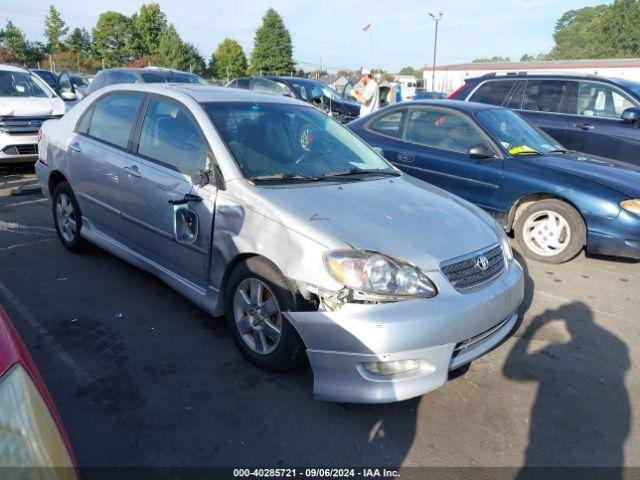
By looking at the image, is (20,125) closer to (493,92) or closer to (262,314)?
(262,314)

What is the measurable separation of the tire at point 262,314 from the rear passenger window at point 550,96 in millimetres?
6193

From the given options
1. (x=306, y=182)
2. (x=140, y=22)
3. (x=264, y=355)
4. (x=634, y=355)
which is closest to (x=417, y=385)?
(x=264, y=355)

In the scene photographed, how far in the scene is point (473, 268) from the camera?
2.92 meters

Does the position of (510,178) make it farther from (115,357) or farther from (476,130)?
(115,357)

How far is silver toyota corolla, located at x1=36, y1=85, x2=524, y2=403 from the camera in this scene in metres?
2.61

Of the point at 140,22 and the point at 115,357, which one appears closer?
the point at 115,357

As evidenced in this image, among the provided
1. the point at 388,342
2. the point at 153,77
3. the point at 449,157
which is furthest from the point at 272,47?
the point at 388,342

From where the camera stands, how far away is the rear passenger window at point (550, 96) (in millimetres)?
7438

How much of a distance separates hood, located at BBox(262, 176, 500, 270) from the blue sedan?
1.97 m

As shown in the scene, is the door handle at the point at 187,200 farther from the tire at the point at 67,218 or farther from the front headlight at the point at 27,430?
the front headlight at the point at 27,430

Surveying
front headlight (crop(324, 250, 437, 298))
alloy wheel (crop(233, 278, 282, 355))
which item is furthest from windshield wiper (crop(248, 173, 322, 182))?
front headlight (crop(324, 250, 437, 298))

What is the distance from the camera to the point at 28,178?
8547mm

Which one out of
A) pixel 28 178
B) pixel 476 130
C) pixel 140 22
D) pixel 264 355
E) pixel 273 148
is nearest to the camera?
pixel 264 355

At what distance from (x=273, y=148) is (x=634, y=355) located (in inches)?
113
